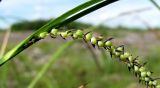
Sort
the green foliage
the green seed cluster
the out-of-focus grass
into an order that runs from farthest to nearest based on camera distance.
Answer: the out-of-focus grass → the green foliage → the green seed cluster

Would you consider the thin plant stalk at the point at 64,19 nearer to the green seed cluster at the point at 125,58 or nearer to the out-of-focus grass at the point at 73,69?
the green seed cluster at the point at 125,58

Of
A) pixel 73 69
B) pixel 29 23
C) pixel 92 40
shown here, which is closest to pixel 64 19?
pixel 92 40

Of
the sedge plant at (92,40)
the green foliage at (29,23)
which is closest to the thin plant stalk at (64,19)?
the sedge plant at (92,40)

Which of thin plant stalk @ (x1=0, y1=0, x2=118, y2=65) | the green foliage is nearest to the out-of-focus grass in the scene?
the green foliage

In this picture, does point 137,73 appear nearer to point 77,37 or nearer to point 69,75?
point 77,37

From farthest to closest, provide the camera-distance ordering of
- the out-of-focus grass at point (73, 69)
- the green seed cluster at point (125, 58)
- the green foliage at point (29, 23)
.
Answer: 1. the out-of-focus grass at point (73, 69)
2. the green foliage at point (29, 23)
3. the green seed cluster at point (125, 58)

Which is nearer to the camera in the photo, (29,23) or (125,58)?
(125,58)

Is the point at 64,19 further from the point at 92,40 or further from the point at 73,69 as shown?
the point at 73,69

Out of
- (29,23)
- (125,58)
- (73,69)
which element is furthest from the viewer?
(73,69)

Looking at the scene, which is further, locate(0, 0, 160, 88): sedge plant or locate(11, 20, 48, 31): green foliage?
locate(11, 20, 48, 31): green foliage

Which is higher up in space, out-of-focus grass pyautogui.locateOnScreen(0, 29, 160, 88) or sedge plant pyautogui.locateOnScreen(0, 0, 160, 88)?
sedge plant pyautogui.locateOnScreen(0, 0, 160, 88)

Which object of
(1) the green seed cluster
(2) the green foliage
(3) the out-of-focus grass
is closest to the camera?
(1) the green seed cluster

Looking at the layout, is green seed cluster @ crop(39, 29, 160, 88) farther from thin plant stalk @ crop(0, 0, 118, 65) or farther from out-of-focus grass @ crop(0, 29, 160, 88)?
out-of-focus grass @ crop(0, 29, 160, 88)

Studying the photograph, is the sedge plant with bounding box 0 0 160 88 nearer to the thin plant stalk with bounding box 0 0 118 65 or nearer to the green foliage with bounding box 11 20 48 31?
the thin plant stalk with bounding box 0 0 118 65
